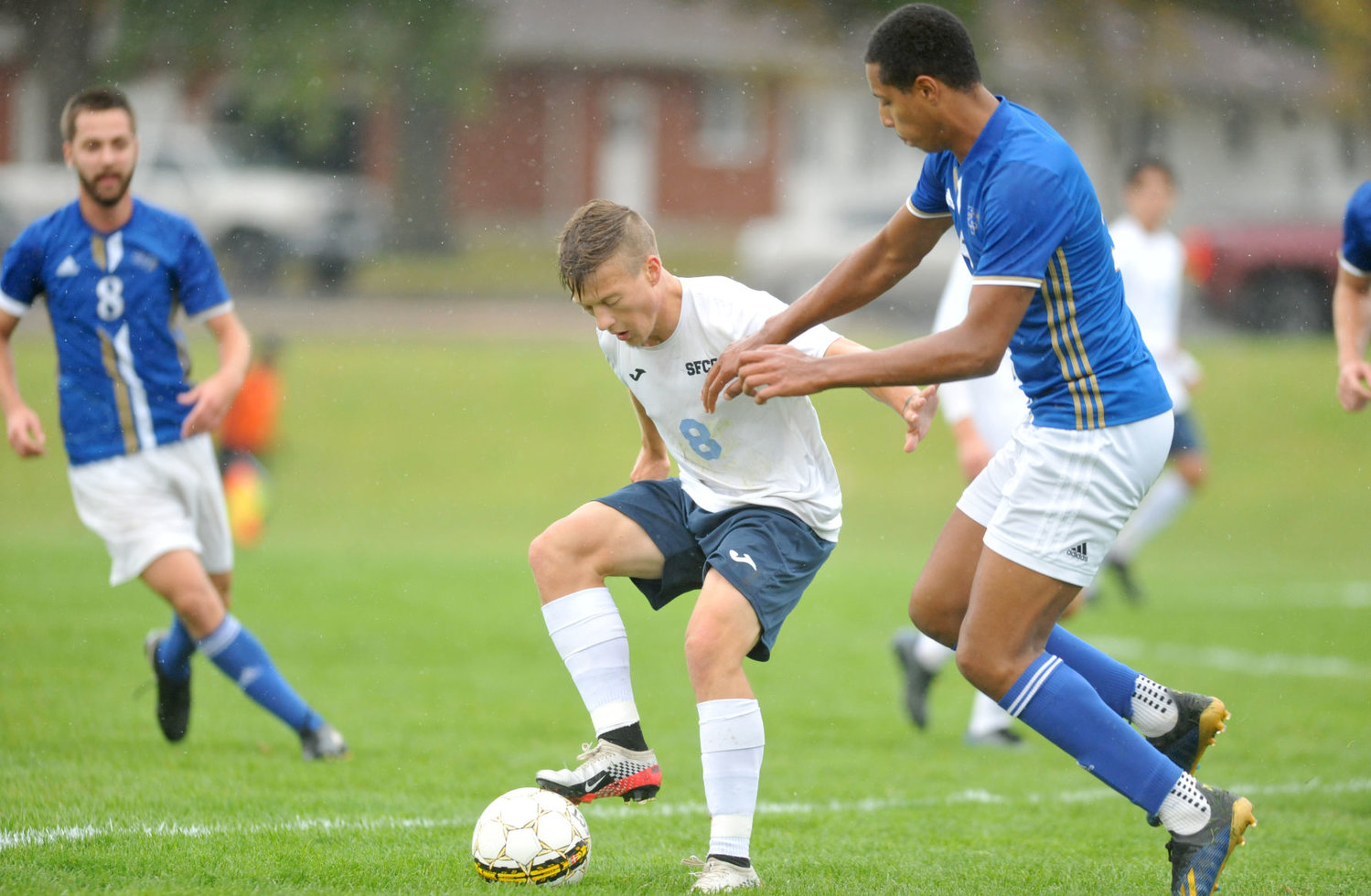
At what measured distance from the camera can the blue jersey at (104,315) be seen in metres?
5.04

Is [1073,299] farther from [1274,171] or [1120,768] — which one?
[1274,171]

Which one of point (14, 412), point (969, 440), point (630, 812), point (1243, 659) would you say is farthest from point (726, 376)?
point (1243, 659)

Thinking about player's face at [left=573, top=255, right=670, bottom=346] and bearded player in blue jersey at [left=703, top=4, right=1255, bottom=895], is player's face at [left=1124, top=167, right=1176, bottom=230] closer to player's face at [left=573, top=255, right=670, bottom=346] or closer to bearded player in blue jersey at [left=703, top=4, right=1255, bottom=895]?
bearded player in blue jersey at [left=703, top=4, right=1255, bottom=895]

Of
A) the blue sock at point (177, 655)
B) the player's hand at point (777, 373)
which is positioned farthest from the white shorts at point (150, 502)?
the player's hand at point (777, 373)

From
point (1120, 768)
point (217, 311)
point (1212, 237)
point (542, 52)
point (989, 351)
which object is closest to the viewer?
point (989, 351)

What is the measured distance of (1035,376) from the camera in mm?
3566

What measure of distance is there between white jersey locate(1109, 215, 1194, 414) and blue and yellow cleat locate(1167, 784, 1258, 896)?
14.6 ft

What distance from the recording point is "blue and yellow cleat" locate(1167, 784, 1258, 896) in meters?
3.42

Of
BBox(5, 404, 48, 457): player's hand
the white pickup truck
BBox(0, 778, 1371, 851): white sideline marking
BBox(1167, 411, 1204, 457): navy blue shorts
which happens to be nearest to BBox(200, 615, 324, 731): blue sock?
BBox(5, 404, 48, 457): player's hand

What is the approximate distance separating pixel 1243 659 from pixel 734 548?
5155 mm

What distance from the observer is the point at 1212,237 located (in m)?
21.1

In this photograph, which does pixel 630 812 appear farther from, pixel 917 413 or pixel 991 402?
pixel 991 402

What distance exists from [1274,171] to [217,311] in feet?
83.6

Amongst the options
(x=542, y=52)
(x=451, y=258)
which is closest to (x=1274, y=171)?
(x=542, y=52)
